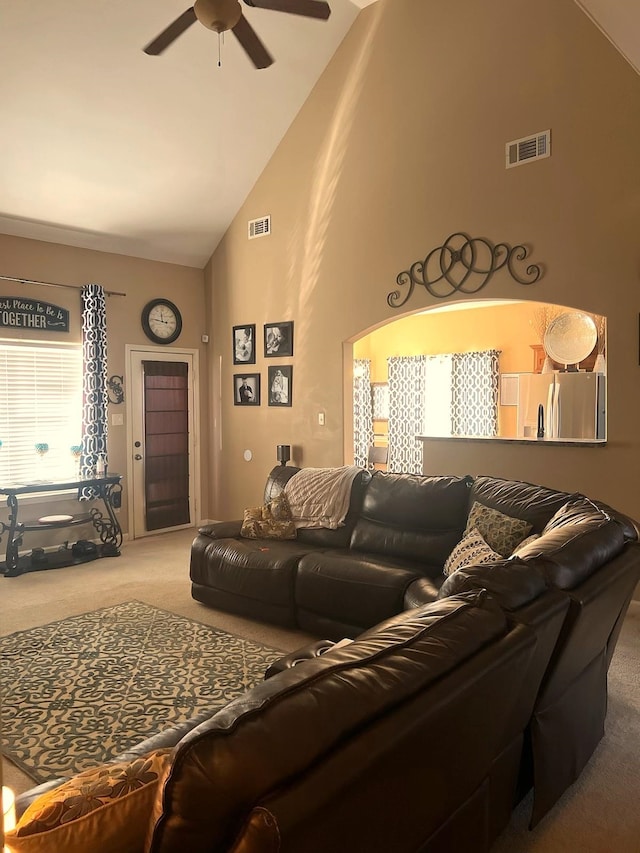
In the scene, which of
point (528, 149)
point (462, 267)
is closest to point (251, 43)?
point (528, 149)

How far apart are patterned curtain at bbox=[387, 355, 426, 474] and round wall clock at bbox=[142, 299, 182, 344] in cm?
363

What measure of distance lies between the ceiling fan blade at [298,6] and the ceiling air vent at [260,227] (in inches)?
127

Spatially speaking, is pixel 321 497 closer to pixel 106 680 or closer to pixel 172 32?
pixel 106 680

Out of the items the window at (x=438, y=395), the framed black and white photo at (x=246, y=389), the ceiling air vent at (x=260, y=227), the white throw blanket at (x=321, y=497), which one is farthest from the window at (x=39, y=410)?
the window at (x=438, y=395)

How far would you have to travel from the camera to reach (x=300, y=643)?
394cm

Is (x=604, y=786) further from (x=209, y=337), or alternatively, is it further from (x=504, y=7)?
(x=209, y=337)

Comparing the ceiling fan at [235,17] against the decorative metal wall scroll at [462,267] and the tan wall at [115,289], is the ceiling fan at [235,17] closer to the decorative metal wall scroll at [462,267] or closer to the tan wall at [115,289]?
the decorative metal wall scroll at [462,267]

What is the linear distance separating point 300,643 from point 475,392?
18.8ft

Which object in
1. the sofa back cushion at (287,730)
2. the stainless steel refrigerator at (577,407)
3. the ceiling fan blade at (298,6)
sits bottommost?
the sofa back cushion at (287,730)

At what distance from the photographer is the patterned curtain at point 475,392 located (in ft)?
28.5

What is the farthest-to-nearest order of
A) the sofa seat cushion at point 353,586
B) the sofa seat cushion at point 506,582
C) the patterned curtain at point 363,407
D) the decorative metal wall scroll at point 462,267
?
the patterned curtain at point 363,407, the decorative metal wall scroll at point 462,267, the sofa seat cushion at point 353,586, the sofa seat cushion at point 506,582

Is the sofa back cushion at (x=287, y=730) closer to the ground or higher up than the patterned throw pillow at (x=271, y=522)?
higher up

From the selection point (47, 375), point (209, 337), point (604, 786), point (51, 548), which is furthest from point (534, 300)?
point (51, 548)

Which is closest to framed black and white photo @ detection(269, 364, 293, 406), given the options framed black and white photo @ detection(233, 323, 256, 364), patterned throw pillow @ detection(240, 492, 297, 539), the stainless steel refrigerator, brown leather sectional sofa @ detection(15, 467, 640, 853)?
framed black and white photo @ detection(233, 323, 256, 364)
